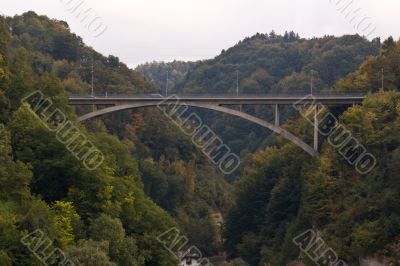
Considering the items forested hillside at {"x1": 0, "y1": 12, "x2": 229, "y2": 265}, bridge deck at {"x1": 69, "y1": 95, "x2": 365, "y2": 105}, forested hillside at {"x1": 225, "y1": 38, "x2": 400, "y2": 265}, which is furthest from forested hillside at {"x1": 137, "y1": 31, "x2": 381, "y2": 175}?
bridge deck at {"x1": 69, "y1": 95, "x2": 365, "y2": 105}

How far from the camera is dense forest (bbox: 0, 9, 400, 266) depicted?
132ft

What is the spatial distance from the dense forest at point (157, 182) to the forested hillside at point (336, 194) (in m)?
0.08

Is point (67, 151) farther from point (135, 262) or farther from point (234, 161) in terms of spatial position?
point (234, 161)

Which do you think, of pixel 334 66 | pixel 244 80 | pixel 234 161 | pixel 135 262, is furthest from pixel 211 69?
pixel 135 262

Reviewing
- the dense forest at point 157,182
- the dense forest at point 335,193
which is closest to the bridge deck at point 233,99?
the dense forest at point 335,193

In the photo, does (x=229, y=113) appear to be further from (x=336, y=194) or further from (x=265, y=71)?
(x=265, y=71)

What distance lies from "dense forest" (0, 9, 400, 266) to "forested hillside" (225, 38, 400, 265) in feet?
0.25

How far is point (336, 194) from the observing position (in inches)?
2138

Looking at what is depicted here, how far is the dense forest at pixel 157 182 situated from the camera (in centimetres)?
4038

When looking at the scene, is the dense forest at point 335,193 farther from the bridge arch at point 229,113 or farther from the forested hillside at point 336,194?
the bridge arch at point 229,113

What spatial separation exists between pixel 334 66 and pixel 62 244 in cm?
8335

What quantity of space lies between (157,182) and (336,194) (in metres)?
26.9

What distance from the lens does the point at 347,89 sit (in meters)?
62.0

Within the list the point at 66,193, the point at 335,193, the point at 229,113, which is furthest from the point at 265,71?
the point at 66,193
